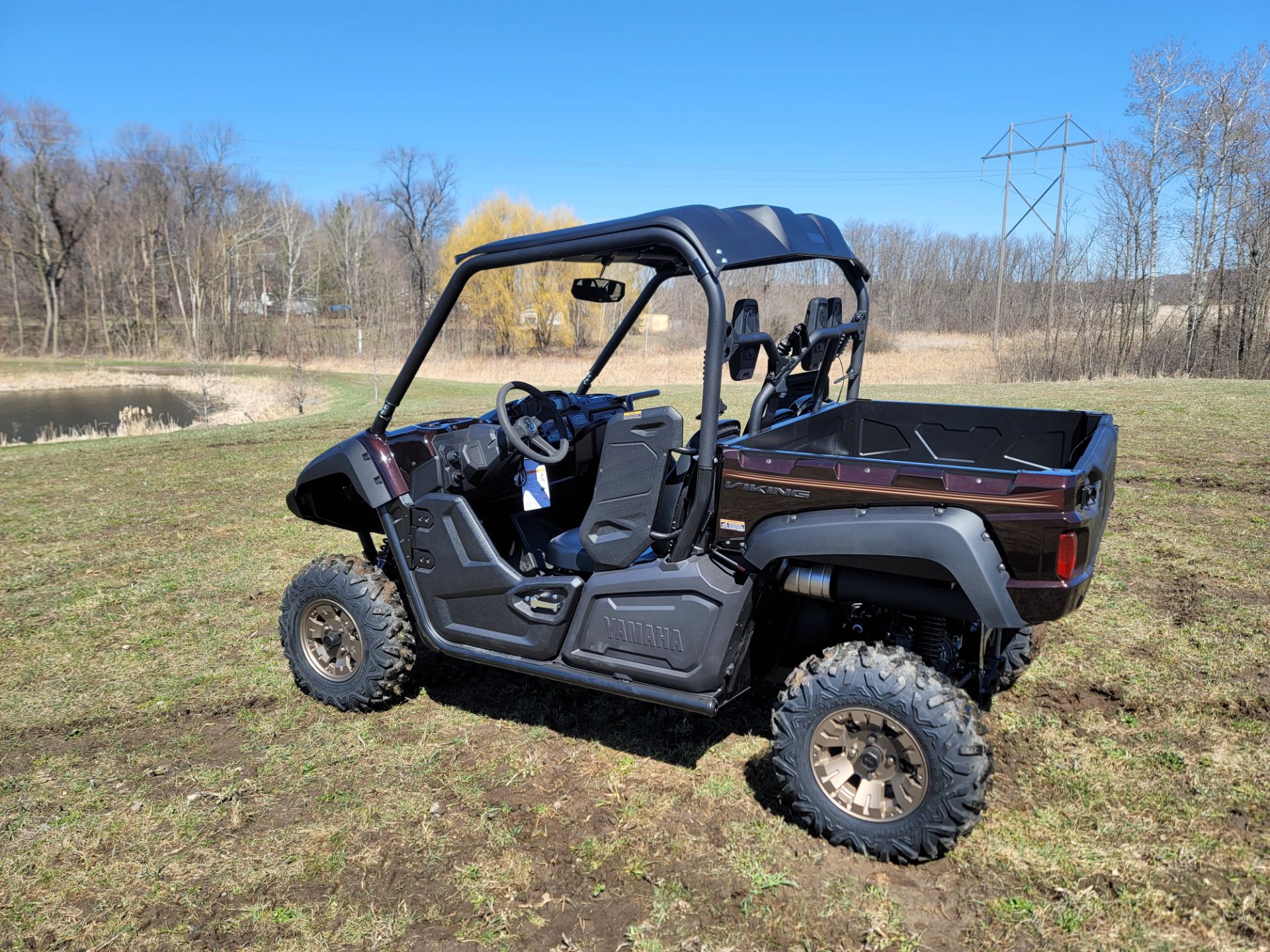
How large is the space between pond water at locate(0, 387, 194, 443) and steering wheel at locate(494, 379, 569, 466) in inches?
812

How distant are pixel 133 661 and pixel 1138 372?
70.9 ft

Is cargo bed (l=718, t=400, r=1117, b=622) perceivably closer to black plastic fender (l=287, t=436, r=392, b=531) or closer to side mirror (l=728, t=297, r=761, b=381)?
side mirror (l=728, t=297, r=761, b=381)

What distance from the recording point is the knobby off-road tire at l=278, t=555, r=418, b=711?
3900mm

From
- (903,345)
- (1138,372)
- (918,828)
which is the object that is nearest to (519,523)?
(918,828)

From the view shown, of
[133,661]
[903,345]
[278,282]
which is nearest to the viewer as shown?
[133,661]

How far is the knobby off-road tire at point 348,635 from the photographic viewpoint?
390cm

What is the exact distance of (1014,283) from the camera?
1361 inches

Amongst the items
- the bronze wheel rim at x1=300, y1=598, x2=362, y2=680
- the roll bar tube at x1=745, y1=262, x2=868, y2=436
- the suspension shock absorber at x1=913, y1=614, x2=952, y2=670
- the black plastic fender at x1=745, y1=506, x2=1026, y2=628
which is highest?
the roll bar tube at x1=745, y1=262, x2=868, y2=436

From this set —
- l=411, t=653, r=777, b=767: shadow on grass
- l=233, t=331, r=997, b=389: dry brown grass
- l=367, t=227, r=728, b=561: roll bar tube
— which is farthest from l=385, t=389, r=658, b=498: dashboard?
l=233, t=331, r=997, b=389: dry brown grass

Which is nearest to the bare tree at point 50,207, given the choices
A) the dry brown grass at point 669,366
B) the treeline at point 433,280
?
the treeline at point 433,280

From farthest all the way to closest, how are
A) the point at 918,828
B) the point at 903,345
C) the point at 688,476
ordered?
the point at 903,345, the point at 688,476, the point at 918,828

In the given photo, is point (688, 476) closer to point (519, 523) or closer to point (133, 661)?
point (519, 523)

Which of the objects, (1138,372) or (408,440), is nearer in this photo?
(408,440)

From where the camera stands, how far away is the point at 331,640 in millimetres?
4117
